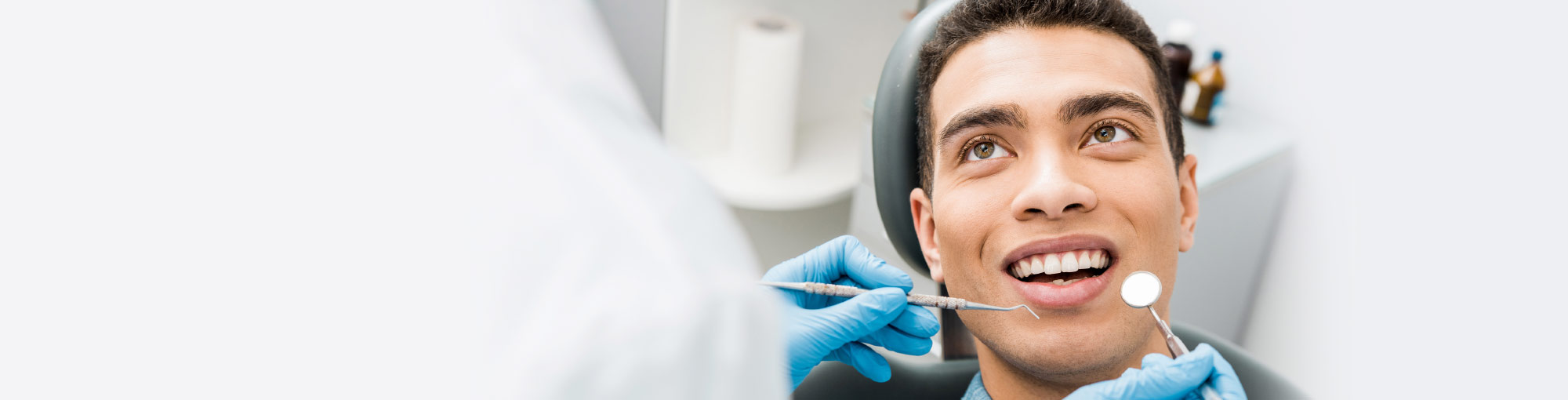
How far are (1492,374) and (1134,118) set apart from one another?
0.79 m

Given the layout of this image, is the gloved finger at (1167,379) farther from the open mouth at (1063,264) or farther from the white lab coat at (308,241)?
the white lab coat at (308,241)

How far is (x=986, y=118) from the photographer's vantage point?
3.23 ft

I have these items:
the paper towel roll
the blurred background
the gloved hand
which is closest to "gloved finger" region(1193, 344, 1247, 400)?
the gloved hand

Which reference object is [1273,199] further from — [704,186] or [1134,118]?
[704,186]

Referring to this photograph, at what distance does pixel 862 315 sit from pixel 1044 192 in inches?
8.3

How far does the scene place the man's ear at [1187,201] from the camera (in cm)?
107

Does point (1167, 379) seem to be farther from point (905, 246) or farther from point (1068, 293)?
point (905, 246)

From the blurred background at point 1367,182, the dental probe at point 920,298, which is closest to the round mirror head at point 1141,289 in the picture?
the dental probe at point 920,298

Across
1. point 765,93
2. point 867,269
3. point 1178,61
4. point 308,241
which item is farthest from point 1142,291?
point 765,93

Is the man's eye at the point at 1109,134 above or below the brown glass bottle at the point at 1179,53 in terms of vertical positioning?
below

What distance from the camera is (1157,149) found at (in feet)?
3.28

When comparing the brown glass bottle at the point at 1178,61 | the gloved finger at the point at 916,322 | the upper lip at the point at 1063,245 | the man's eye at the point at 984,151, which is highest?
the brown glass bottle at the point at 1178,61

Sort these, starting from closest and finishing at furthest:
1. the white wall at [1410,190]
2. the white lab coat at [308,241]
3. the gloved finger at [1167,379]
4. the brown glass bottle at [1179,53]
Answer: the white lab coat at [308,241] < the gloved finger at [1167,379] < the white wall at [1410,190] < the brown glass bottle at [1179,53]

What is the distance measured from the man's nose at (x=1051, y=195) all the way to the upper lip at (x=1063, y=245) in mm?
24
